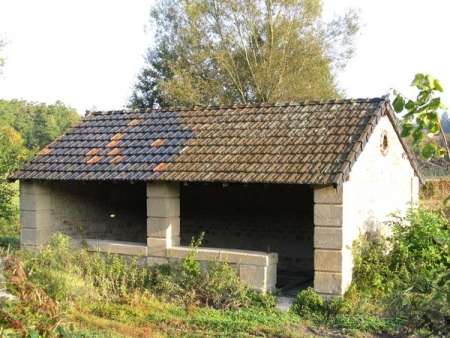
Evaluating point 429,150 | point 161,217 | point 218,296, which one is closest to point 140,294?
point 218,296

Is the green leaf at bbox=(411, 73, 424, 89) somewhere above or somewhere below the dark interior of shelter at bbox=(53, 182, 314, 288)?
above

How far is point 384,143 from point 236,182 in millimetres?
3107

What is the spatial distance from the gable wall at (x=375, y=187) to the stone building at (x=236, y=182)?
3 cm

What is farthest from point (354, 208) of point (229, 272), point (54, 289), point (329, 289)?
point (54, 289)

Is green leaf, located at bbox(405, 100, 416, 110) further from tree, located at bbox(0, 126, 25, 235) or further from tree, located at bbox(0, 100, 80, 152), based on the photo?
tree, located at bbox(0, 100, 80, 152)

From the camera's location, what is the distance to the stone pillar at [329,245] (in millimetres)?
8734

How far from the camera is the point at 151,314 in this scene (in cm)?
855

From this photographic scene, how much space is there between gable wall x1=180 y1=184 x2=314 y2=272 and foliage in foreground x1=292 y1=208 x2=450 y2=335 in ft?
8.87

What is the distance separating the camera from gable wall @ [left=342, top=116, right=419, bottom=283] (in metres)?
9.15

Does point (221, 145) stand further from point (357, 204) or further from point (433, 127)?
point (433, 127)

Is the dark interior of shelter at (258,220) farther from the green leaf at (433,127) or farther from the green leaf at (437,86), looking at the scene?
the green leaf at (437,86)

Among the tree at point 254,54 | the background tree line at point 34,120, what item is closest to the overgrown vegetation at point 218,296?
the tree at point 254,54

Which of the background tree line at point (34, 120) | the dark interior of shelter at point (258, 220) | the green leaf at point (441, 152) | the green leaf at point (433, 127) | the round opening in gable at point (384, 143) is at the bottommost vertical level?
the dark interior of shelter at point (258, 220)

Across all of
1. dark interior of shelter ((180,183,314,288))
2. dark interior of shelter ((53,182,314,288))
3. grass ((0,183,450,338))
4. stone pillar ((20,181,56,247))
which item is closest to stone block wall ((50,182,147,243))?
dark interior of shelter ((53,182,314,288))
